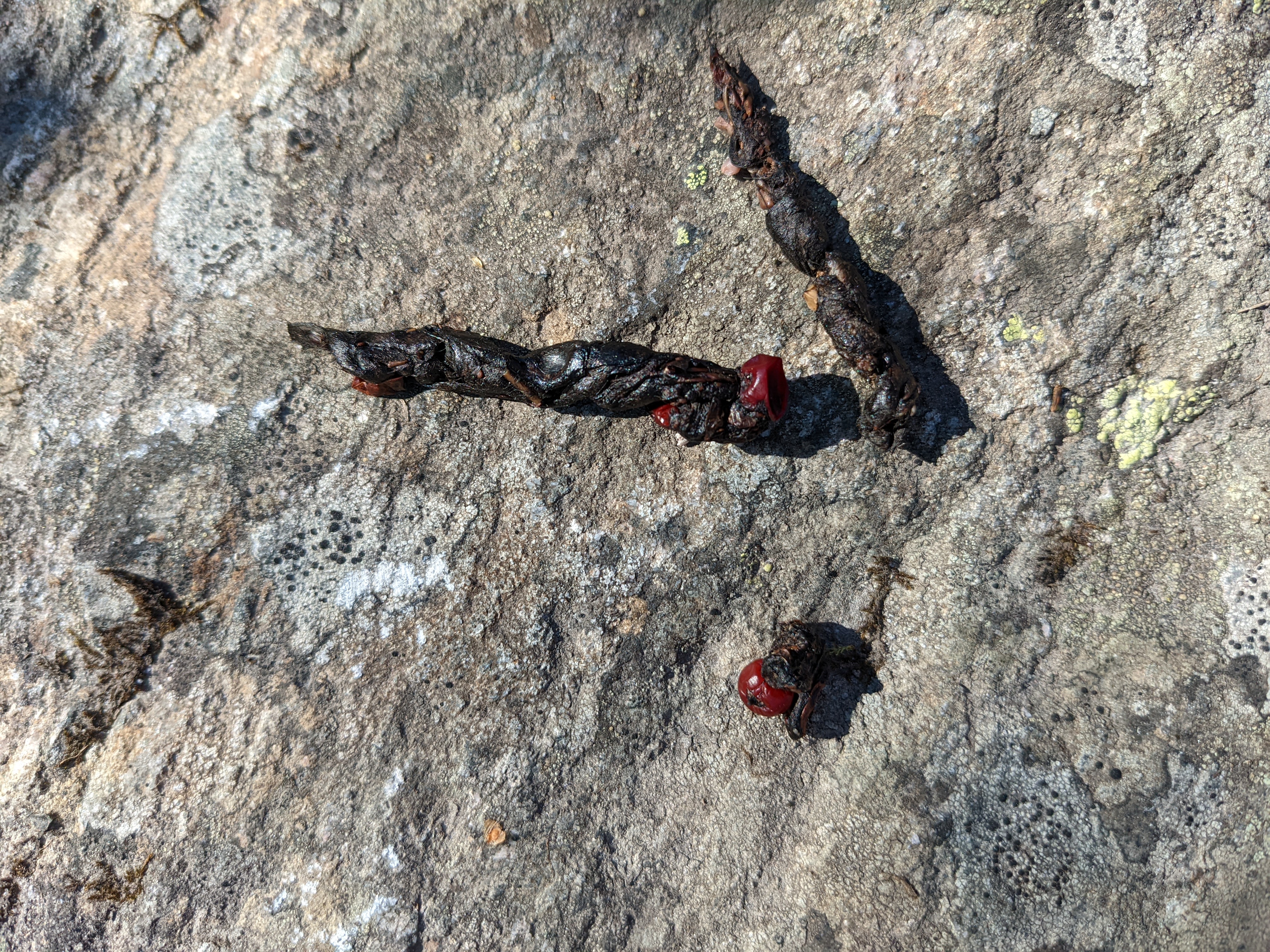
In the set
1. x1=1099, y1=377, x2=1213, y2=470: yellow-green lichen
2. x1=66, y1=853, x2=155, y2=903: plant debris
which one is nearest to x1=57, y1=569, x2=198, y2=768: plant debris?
x1=66, y1=853, x2=155, y2=903: plant debris

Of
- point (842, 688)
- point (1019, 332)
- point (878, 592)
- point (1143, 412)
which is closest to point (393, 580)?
point (842, 688)

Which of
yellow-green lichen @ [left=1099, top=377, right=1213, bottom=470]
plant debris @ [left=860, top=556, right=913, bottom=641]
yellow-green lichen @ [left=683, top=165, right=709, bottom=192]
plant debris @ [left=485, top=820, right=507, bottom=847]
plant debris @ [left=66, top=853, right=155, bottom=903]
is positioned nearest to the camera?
plant debris @ [left=66, top=853, right=155, bottom=903]

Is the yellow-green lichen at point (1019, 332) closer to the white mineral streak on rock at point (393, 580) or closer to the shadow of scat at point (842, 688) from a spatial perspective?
the shadow of scat at point (842, 688)

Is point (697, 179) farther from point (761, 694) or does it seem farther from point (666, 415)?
point (761, 694)

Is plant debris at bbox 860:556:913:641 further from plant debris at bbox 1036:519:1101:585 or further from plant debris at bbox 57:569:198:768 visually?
plant debris at bbox 57:569:198:768

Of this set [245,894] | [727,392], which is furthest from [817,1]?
[245,894]
